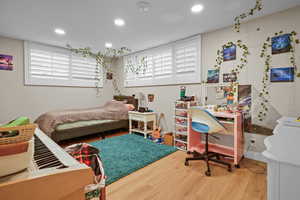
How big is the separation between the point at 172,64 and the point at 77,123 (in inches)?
100

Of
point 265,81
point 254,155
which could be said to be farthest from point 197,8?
point 254,155

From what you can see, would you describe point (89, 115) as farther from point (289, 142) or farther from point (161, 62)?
point (289, 142)

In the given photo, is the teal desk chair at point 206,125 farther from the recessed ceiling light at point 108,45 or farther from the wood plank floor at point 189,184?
the recessed ceiling light at point 108,45

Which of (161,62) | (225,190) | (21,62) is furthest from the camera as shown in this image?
(161,62)

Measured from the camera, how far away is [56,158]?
638mm

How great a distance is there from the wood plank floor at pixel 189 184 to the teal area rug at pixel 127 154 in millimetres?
122

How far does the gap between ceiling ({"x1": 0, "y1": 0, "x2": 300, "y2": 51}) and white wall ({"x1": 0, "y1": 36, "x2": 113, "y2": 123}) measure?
34 cm

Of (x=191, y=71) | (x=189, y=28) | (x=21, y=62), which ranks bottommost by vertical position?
(x=191, y=71)

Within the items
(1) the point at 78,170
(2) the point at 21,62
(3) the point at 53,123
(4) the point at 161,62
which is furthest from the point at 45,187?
(2) the point at 21,62

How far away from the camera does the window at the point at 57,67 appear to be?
10.7 feet

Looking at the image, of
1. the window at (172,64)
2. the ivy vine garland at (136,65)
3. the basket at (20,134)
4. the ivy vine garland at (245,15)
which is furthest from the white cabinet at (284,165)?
the ivy vine garland at (136,65)

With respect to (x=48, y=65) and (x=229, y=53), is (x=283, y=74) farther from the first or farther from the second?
(x=48, y=65)

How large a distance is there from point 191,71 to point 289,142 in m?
2.41

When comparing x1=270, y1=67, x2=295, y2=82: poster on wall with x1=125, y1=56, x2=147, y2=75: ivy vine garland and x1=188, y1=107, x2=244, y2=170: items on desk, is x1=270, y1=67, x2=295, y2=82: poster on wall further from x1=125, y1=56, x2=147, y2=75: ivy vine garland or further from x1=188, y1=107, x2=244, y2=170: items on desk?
x1=125, y1=56, x2=147, y2=75: ivy vine garland
